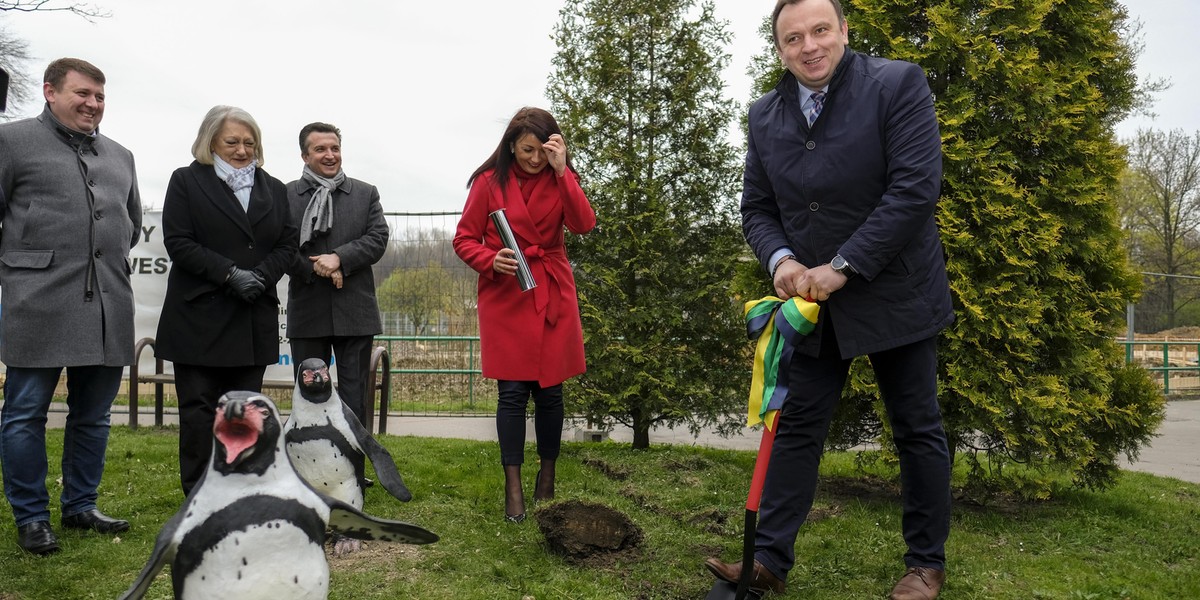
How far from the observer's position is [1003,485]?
5.14 m

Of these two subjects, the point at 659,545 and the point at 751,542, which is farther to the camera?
the point at 659,545

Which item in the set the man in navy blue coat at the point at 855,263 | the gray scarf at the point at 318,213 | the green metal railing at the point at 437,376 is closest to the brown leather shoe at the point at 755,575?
the man in navy blue coat at the point at 855,263

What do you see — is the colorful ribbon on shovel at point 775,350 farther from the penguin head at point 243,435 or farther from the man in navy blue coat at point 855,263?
the penguin head at point 243,435

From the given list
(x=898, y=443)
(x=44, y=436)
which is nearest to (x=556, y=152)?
(x=898, y=443)

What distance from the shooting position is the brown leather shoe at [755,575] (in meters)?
3.19

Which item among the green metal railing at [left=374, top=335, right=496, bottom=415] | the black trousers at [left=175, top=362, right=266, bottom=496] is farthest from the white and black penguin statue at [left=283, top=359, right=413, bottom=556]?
the green metal railing at [left=374, top=335, right=496, bottom=415]

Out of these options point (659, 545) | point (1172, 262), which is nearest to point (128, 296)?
point (659, 545)

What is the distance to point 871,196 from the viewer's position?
324 centimetres

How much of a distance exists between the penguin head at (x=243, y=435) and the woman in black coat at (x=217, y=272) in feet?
6.89

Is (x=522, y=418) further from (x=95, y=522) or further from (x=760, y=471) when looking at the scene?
(x=95, y=522)

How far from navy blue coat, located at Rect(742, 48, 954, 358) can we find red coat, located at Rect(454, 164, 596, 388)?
1.43m

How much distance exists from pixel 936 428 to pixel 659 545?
1.32 metres

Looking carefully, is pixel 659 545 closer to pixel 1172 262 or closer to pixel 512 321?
pixel 512 321

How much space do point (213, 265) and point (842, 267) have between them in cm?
293
